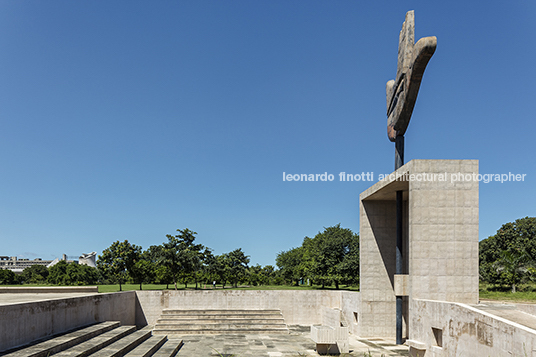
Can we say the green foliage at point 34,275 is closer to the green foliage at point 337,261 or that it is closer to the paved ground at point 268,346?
the green foliage at point 337,261

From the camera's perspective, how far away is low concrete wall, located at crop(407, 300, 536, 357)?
8.75 meters

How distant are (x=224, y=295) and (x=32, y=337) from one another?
1459cm

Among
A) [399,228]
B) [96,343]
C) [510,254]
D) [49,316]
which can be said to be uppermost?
[399,228]

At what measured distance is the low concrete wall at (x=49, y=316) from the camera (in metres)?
10.4

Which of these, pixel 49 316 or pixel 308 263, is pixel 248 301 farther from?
pixel 308 263

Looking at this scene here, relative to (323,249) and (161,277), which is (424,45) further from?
(161,277)

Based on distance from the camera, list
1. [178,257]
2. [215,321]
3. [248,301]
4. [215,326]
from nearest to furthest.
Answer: [215,326]
[215,321]
[248,301]
[178,257]

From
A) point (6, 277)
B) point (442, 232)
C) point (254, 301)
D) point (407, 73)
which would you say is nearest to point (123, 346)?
point (254, 301)


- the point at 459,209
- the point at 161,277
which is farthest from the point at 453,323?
the point at 161,277

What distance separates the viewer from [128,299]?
74.9 feet

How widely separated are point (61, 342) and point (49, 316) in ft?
4.69

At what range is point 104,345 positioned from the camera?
1365cm

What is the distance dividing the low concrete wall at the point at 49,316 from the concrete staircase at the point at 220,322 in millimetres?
3734

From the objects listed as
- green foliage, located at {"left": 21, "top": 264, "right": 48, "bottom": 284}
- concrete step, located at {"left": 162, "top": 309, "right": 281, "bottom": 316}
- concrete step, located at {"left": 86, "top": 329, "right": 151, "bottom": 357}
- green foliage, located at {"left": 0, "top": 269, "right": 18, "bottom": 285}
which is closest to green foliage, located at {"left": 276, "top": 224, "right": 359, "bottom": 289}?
concrete step, located at {"left": 162, "top": 309, "right": 281, "bottom": 316}
